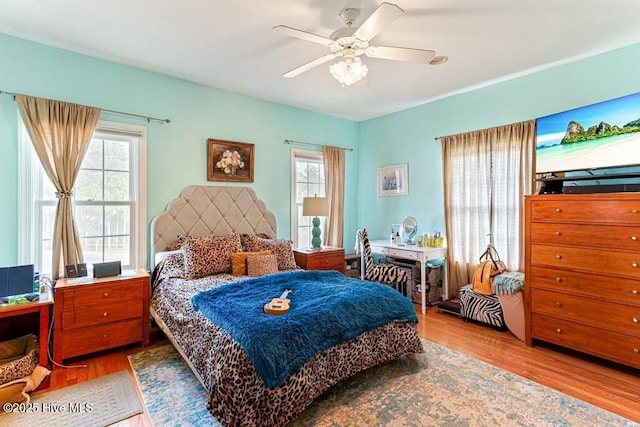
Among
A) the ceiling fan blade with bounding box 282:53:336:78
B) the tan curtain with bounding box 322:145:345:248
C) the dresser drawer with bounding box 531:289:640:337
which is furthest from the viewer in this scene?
the tan curtain with bounding box 322:145:345:248

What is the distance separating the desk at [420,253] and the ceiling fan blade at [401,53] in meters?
2.32

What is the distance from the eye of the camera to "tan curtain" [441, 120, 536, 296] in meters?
3.44

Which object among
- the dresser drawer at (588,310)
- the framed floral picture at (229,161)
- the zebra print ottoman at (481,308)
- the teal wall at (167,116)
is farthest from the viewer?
the framed floral picture at (229,161)

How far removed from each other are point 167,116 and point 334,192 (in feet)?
8.20

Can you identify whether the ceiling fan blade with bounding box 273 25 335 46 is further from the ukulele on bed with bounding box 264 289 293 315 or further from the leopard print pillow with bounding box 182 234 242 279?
the leopard print pillow with bounding box 182 234 242 279

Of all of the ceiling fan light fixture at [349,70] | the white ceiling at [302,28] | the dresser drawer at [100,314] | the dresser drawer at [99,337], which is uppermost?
the white ceiling at [302,28]

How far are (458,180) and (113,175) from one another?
396cm

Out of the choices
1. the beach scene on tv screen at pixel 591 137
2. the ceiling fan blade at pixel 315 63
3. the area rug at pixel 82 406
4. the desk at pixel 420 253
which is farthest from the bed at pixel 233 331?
the beach scene on tv screen at pixel 591 137

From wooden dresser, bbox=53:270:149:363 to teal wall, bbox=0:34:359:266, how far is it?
71 centimetres

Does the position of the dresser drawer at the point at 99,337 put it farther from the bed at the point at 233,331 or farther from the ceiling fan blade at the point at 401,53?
the ceiling fan blade at the point at 401,53

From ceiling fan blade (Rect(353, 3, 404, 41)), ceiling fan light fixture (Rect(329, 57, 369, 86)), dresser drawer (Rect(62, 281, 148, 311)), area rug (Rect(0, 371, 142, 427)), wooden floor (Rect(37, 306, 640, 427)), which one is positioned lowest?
area rug (Rect(0, 371, 142, 427))

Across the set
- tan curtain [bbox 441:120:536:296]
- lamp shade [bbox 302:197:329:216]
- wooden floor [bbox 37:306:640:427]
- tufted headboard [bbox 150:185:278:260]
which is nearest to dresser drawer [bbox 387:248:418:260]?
tan curtain [bbox 441:120:536:296]

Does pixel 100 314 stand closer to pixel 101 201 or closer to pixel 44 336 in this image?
pixel 44 336

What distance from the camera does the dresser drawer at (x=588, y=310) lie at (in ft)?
7.80
